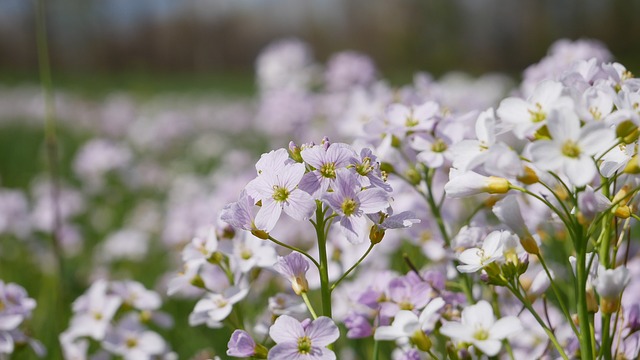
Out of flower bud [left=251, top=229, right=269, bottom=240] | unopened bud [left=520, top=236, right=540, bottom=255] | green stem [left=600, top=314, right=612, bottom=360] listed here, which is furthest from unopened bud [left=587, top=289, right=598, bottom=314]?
flower bud [left=251, top=229, right=269, bottom=240]

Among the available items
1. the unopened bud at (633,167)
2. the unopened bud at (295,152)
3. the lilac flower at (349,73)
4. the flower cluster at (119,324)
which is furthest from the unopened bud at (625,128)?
the lilac flower at (349,73)

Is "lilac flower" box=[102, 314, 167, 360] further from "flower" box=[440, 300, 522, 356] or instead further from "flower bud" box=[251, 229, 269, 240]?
"flower" box=[440, 300, 522, 356]

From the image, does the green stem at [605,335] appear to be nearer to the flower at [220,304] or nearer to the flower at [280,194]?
the flower at [280,194]

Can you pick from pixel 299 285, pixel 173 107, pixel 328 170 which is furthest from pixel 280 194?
pixel 173 107

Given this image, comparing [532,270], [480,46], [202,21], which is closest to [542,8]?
[480,46]

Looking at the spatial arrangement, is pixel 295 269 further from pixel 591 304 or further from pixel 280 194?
pixel 591 304
